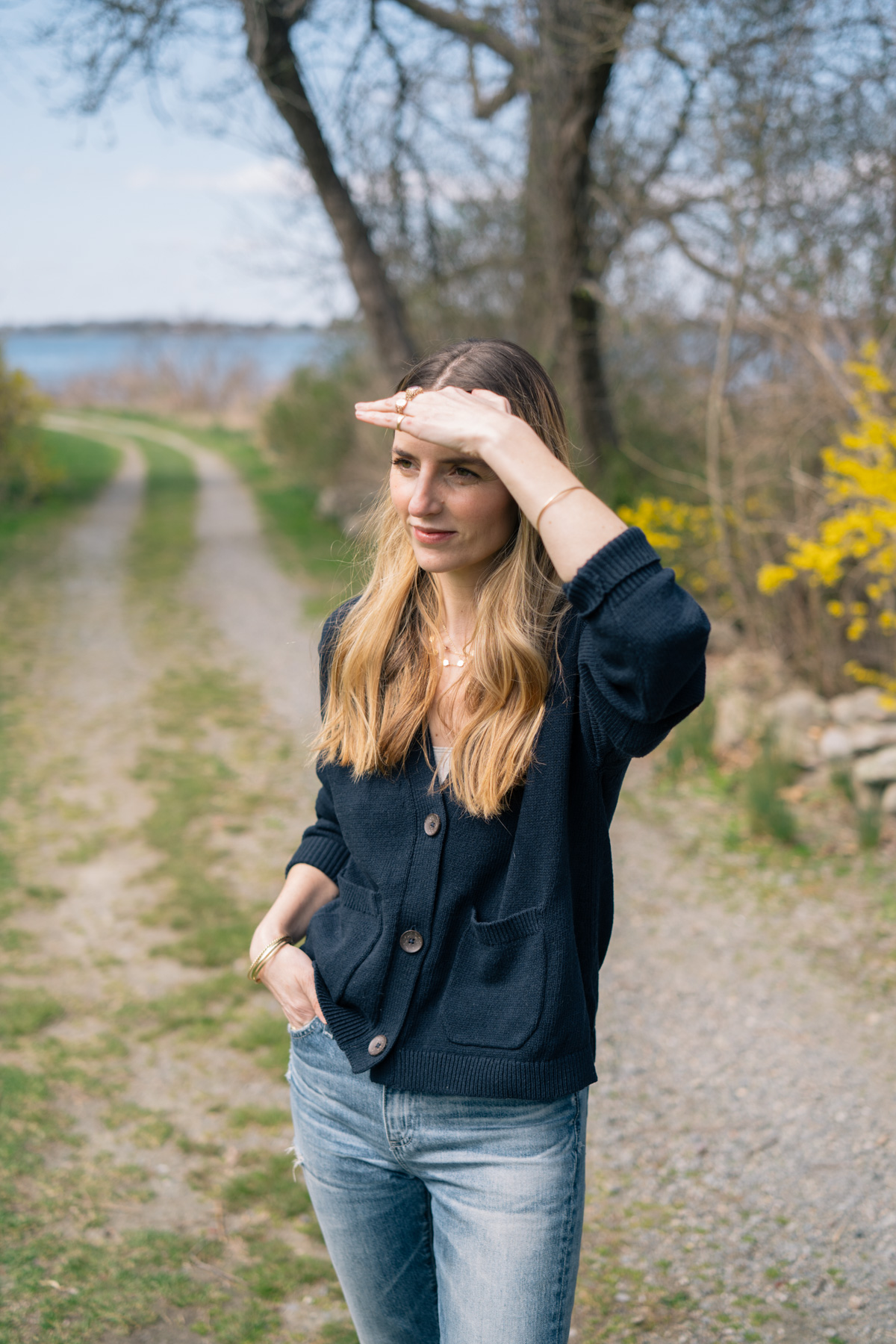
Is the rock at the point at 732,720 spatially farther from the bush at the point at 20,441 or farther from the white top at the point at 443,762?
the bush at the point at 20,441

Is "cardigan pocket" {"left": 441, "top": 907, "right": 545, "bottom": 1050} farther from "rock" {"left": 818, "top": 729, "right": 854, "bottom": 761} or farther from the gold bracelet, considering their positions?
"rock" {"left": 818, "top": 729, "right": 854, "bottom": 761}

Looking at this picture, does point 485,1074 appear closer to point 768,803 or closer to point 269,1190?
point 269,1190

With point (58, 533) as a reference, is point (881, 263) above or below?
above

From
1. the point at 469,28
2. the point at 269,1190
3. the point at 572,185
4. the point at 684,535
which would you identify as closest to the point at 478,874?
the point at 269,1190

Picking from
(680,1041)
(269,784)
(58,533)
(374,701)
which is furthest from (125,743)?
(58,533)

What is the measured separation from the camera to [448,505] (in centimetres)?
154

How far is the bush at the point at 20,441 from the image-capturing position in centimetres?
1473

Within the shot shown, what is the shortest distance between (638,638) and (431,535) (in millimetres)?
424

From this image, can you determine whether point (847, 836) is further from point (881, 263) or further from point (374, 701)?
point (374, 701)

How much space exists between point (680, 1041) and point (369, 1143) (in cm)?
252

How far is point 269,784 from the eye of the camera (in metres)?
6.11

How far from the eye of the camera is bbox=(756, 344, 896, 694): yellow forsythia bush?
4.68m

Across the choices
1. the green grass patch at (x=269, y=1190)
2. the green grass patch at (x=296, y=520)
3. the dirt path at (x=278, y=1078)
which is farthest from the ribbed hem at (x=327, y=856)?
the green grass patch at (x=296, y=520)

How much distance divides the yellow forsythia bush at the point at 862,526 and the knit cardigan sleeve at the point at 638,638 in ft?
11.7
